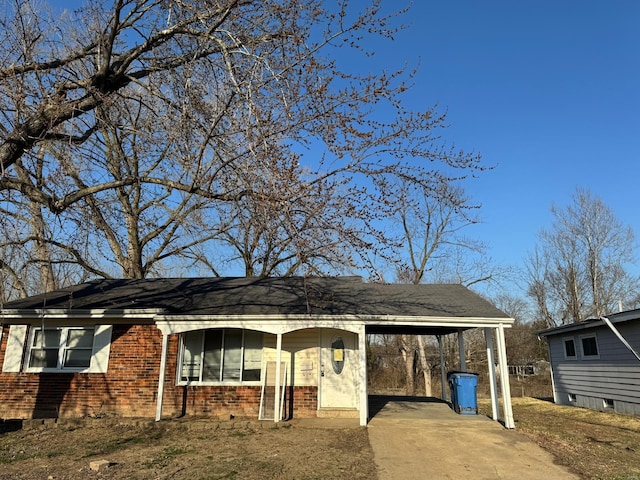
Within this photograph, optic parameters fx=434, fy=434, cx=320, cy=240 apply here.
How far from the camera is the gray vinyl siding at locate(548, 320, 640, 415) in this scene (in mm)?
13344

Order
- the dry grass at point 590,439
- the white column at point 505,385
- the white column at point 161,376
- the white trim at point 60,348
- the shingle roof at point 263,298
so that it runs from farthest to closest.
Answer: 1. the white trim at point 60,348
2. the shingle roof at point 263,298
3. the white column at point 161,376
4. the white column at point 505,385
5. the dry grass at point 590,439

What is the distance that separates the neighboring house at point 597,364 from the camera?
13.3 meters

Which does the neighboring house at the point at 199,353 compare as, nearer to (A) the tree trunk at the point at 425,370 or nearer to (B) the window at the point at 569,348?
(B) the window at the point at 569,348

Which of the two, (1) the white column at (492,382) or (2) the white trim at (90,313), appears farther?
(2) the white trim at (90,313)

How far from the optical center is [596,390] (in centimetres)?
1517

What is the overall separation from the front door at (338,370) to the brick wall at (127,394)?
46cm

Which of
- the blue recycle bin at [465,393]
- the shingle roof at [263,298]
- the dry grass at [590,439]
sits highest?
the shingle roof at [263,298]

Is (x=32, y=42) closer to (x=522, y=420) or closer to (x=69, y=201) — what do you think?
(x=69, y=201)

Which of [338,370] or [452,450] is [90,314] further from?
[452,450]

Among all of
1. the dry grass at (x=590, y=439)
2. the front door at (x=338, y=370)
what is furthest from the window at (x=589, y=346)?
the front door at (x=338, y=370)

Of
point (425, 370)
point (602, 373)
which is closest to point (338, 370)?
point (602, 373)

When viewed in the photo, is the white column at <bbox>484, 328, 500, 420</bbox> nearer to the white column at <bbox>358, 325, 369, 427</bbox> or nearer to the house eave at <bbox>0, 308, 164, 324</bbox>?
the white column at <bbox>358, 325, 369, 427</bbox>

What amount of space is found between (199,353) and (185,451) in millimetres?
3927

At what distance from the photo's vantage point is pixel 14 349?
1181cm
